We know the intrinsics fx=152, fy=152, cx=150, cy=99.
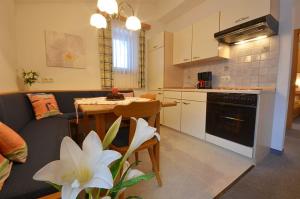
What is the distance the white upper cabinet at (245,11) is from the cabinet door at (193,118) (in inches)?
50.3

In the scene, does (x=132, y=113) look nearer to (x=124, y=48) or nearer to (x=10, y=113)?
(x=10, y=113)

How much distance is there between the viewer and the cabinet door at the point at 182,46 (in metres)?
3.03

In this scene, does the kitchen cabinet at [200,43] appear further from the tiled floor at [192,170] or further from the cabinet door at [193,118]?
the tiled floor at [192,170]

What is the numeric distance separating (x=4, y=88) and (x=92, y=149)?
110 inches

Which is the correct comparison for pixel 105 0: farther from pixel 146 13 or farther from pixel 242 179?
pixel 146 13

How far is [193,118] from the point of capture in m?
2.66

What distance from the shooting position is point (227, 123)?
7.00ft

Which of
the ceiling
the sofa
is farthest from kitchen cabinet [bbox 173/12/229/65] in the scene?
the sofa

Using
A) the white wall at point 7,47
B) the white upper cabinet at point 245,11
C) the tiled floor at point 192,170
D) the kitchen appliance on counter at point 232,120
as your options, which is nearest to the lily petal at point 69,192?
the tiled floor at point 192,170

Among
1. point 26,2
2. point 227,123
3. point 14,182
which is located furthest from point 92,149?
point 26,2

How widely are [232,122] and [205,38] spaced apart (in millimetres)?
1522

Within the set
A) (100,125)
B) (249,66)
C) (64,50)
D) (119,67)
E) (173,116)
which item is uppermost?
(64,50)

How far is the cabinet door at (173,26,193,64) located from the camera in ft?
9.93

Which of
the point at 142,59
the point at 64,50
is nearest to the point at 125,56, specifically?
the point at 142,59
